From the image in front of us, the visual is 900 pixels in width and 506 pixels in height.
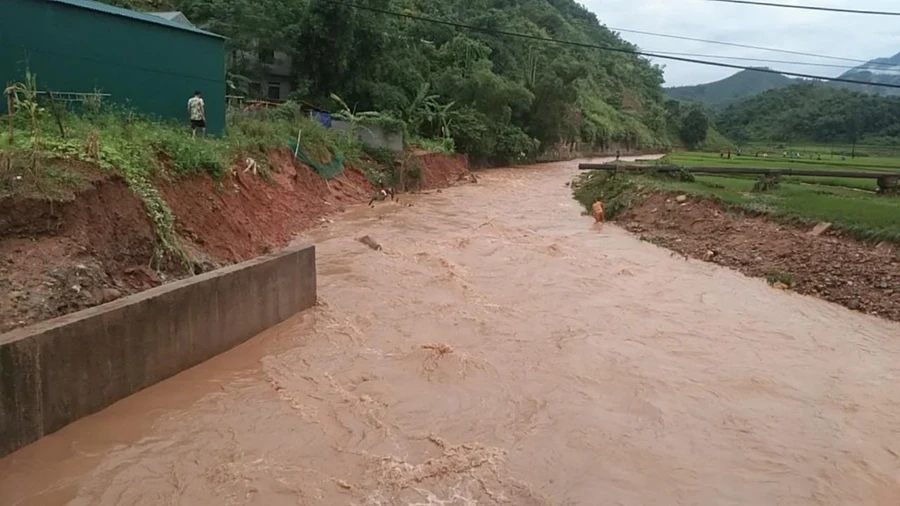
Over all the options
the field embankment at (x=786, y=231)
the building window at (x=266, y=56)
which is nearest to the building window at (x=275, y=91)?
the building window at (x=266, y=56)

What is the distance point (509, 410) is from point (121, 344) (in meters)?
3.97

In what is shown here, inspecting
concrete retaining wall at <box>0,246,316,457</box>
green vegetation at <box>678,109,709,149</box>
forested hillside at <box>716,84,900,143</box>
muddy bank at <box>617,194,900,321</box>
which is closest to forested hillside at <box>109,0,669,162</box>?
muddy bank at <box>617,194,900,321</box>

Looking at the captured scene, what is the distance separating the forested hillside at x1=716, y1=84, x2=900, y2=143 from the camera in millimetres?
75312

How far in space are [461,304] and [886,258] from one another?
8126 mm

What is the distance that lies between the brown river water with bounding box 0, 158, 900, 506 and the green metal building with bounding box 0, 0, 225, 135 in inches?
271

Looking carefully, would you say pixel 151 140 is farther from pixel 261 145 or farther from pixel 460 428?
pixel 460 428

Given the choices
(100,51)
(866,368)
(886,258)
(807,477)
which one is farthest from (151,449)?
(886,258)

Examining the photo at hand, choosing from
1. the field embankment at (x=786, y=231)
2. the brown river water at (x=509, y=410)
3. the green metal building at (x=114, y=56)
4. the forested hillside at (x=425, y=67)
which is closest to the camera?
the brown river water at (x=509, y=410)

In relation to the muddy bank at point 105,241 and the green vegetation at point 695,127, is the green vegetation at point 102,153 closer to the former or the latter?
the muddy bank at point 105,241

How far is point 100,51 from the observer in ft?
46.4

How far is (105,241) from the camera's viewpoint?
8.39 m

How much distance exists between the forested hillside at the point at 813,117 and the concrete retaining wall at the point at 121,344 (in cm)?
7977

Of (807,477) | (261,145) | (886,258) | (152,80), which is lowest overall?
(807,477)

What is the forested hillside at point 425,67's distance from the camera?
2962cm
